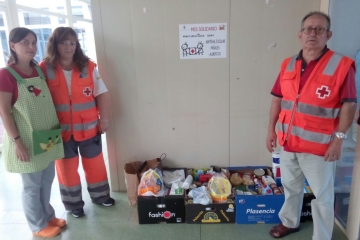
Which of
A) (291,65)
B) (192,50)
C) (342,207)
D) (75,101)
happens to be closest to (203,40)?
(192,50)

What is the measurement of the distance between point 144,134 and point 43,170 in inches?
35.7

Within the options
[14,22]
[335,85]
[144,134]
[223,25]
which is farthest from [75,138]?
[14,22]

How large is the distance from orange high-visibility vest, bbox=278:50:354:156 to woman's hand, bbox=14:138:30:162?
1.69 m

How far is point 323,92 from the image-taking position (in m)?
1.57

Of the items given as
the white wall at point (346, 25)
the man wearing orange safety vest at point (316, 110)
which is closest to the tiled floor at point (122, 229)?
the man wearing orange safety vest at point (316, 110)

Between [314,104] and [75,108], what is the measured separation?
5.45 feet

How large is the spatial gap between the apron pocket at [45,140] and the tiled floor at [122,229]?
72cm

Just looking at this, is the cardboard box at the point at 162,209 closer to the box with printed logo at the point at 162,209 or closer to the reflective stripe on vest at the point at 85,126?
the box with printed logo at the point at 162,209

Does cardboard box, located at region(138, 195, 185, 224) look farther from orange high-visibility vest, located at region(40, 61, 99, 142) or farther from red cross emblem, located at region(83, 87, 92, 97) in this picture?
red cross emblem, located at region(83, 87, 92, 97)

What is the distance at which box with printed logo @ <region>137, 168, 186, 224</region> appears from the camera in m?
2.20

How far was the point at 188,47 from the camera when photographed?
237 cm

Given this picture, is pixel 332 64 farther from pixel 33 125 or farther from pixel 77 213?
pixel 77 213

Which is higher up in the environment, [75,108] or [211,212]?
[75,108]

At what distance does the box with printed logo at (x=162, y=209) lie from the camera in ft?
7.22
